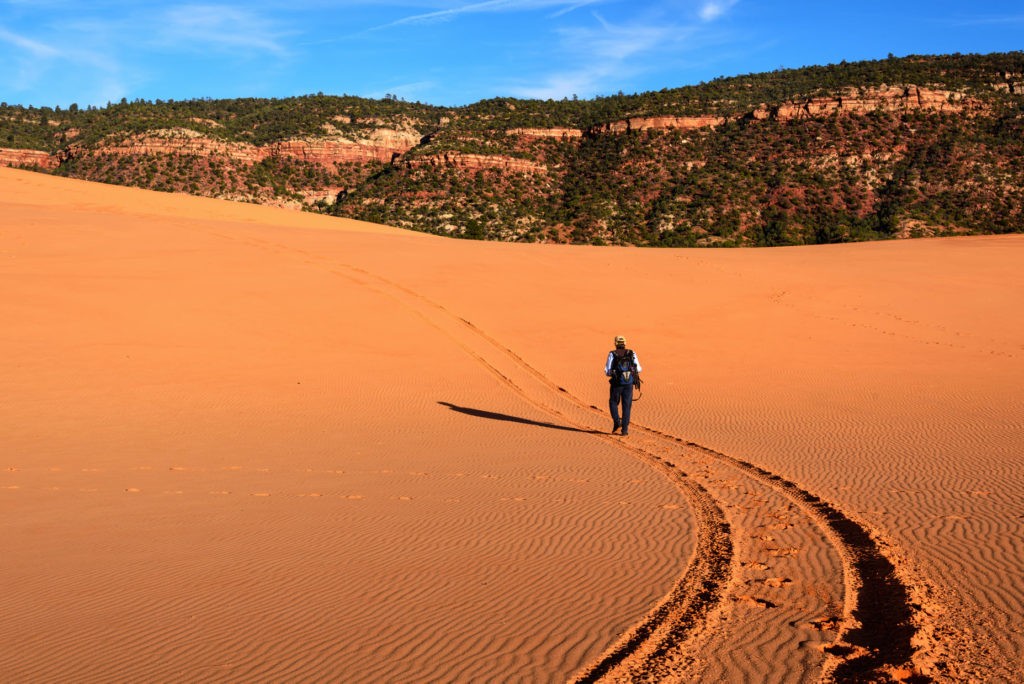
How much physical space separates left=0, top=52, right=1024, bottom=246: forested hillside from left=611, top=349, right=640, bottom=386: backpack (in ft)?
152

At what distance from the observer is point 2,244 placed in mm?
24922

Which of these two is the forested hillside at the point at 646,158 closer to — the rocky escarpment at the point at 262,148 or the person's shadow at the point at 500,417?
the rocky escarpment at the point at 262,148

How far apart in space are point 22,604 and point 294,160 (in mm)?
81700

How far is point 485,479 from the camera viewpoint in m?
9.49

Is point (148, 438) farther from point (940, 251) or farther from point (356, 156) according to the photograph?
point (356, 156)

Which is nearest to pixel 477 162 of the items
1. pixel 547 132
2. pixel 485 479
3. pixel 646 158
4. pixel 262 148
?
pixel 547 132

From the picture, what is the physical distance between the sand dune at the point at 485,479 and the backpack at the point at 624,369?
1.06 meters

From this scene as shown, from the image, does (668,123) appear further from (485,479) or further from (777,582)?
(777,582)

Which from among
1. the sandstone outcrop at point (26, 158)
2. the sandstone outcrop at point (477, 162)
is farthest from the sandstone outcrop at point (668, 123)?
the sandstone outcrop at point (26, 158)

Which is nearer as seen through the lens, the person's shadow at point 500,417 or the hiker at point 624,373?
the hiker at point 624,373

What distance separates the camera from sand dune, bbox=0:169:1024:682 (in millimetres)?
4855

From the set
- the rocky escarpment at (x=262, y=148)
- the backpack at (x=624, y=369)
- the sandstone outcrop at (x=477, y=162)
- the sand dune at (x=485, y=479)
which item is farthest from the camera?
the rocky escarpment at (x=262, y=148)

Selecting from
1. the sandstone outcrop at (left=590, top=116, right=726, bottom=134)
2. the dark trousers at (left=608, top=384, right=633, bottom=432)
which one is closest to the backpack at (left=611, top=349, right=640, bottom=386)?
the dark trousers at (left=608, top=384, right=633, bottom=432)

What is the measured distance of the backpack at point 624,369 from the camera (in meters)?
12.1
